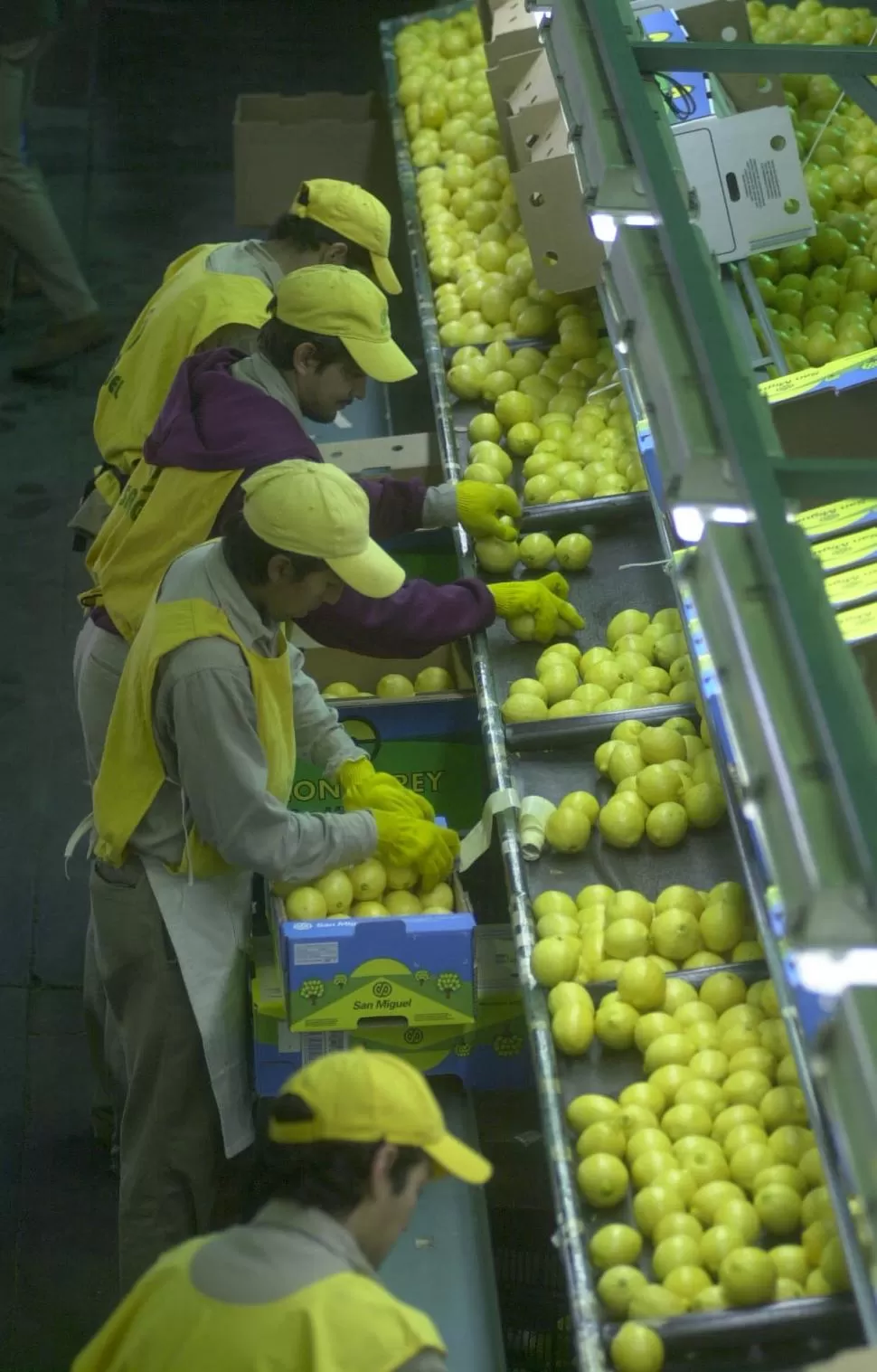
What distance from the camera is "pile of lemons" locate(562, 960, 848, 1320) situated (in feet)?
7.75

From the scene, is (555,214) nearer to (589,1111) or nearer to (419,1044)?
(419,1044)

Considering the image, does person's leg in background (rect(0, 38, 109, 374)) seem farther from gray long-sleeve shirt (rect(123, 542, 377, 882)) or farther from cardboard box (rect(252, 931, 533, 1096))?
cardboard box (rect(252, 931, 533, 1096))

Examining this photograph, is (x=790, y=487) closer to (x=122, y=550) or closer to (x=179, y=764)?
(x=179, y=764)

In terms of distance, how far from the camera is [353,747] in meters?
3.61

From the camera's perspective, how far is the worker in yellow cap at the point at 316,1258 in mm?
1897

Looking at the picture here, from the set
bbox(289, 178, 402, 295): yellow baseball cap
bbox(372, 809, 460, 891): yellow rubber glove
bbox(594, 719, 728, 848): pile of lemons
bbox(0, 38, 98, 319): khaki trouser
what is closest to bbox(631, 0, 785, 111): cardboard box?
bbox(289, 178, 402, 295): yellow baseball cap

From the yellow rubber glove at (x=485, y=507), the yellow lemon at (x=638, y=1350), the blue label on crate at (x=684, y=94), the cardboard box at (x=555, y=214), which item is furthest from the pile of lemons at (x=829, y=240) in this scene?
the yellow lemon at (x=638, y=1350)

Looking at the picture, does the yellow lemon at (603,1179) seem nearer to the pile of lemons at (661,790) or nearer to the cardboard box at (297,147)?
the pile of lemons at (661,790)

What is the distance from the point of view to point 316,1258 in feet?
6.50

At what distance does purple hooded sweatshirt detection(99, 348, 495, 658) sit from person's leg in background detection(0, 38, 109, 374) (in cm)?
398

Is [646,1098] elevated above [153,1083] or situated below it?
below

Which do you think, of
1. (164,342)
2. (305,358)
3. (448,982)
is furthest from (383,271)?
(448,982)

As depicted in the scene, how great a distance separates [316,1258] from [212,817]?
119 centimetres

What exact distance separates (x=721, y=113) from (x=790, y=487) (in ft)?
8.16
